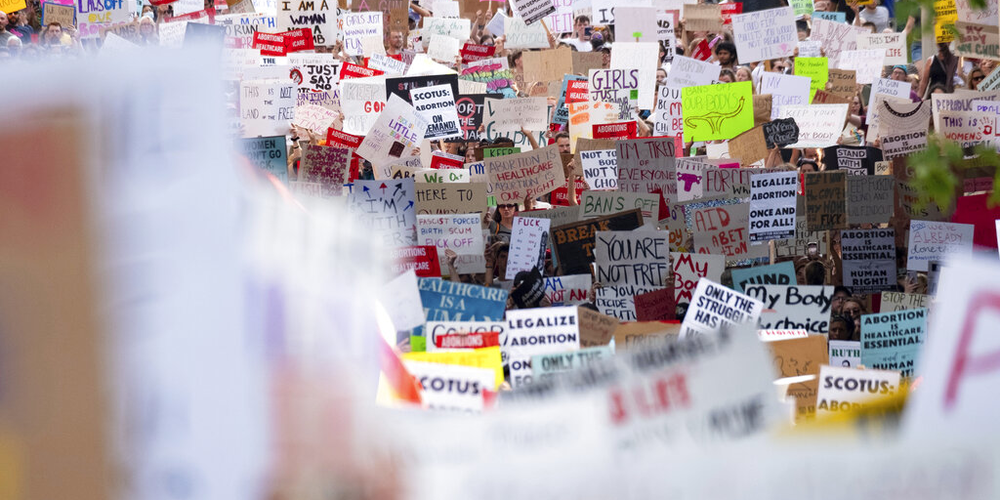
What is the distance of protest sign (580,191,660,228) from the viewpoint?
7.72m

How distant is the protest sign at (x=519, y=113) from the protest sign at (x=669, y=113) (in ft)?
4.75

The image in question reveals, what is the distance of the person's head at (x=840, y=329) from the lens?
6.89 metres

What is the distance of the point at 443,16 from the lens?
53.3ft

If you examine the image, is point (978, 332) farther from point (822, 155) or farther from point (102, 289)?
point (822, 155)

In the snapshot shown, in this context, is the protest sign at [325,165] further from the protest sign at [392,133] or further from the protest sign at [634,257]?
the protest sign at [634,257]

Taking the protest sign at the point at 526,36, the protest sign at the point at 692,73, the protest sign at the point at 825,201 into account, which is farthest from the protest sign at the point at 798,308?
the protest sign at the point at 526,36

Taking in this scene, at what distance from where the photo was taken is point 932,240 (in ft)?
24.4

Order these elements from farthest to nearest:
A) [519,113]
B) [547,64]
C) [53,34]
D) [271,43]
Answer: [547,64]
[271,43]
[53,34]
[519,113]

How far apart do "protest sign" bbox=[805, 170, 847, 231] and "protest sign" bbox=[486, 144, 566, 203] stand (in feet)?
6.32

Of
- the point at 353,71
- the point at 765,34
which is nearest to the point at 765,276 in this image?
the point at 353,71

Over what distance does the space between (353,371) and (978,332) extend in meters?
0.87

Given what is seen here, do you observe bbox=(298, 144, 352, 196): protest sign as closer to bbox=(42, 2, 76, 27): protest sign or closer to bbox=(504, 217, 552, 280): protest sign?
bbox=(504, 217, 552, 280): protest sign

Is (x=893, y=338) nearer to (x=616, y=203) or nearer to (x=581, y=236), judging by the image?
(x=581, y=236)

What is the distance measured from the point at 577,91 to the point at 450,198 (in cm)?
383
